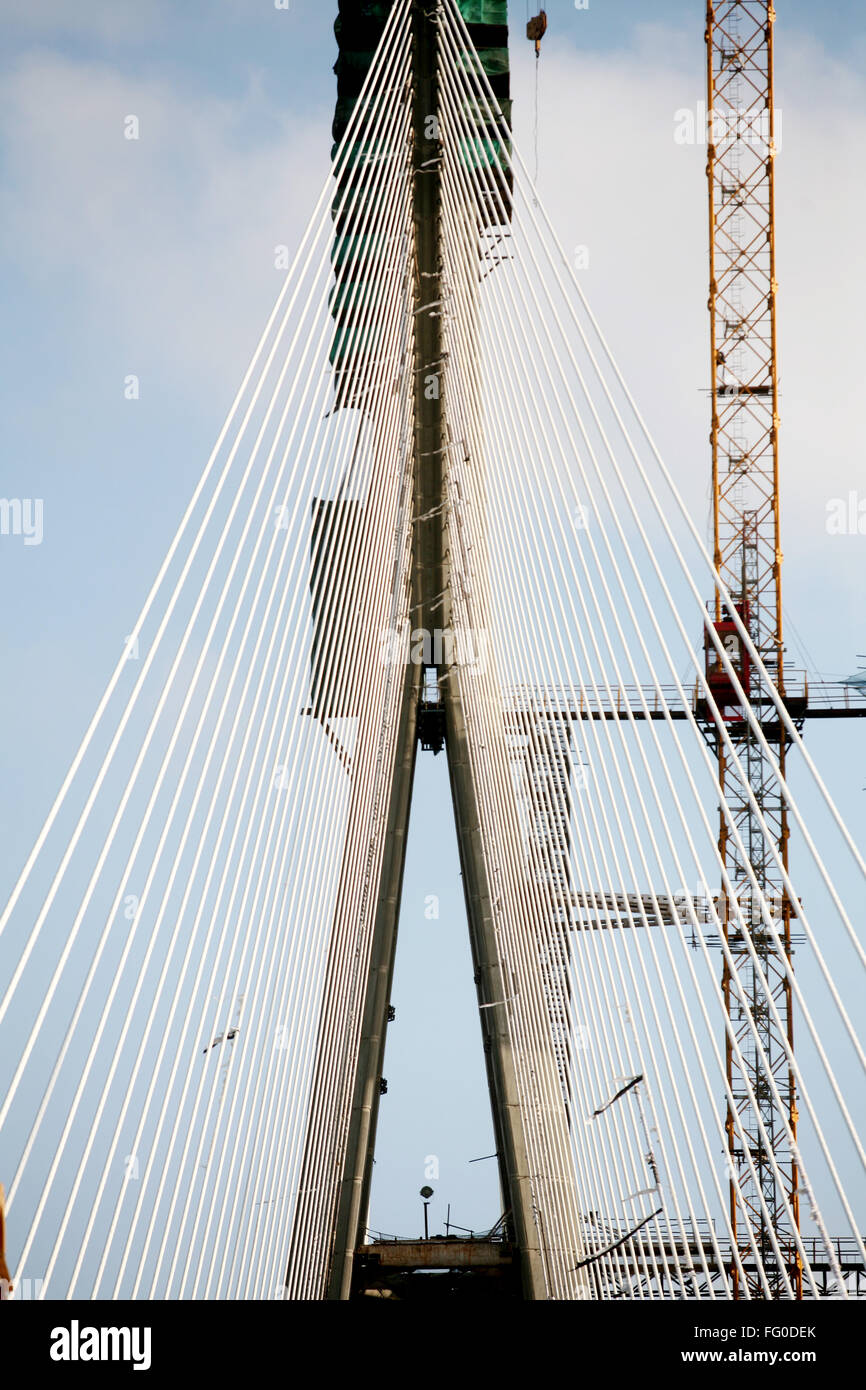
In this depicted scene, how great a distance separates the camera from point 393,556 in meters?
20.3

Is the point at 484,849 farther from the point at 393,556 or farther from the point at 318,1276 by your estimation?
the point at 318,1276

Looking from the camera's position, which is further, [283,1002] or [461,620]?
[461,620]

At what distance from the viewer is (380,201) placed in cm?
1834

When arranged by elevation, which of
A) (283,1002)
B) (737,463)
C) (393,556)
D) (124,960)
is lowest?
(124,960)

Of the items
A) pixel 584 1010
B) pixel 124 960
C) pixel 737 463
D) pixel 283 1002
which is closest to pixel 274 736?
pixel 283 1002

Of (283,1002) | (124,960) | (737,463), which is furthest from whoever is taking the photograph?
(737,463)
